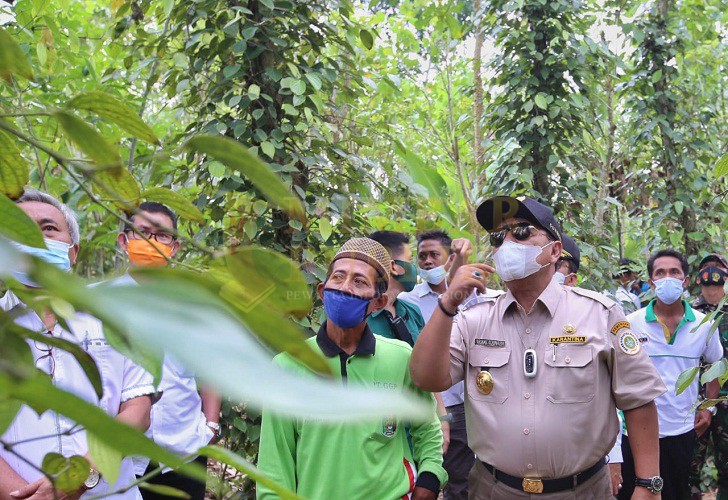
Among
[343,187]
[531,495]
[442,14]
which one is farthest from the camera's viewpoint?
[442,14]

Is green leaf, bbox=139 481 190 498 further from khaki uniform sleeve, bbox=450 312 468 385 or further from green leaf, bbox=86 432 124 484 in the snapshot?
khaki uniform sleeve, bbox=450 312 468 385

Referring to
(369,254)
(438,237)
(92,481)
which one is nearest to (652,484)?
(369,254)

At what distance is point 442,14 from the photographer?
13.7 ft

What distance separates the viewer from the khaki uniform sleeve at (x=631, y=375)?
2504mm

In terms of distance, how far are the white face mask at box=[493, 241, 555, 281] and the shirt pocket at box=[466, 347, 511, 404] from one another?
0.83 ft

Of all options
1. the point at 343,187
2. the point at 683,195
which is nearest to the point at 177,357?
the point at 343,187

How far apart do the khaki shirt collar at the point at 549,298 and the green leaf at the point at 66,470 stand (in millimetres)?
2162

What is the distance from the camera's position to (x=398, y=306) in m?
3.69

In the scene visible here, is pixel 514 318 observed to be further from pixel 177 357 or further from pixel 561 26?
pixel 561 26

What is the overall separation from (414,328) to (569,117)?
7.65 feet

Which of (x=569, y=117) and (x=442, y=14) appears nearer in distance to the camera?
(x=442, y=14)

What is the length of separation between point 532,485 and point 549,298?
0.59 metres

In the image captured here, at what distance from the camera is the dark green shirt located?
3469 millimetres

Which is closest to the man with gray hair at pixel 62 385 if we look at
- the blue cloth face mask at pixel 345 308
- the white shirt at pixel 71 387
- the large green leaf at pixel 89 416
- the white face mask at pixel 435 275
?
the white shirt at pixel 71 387
